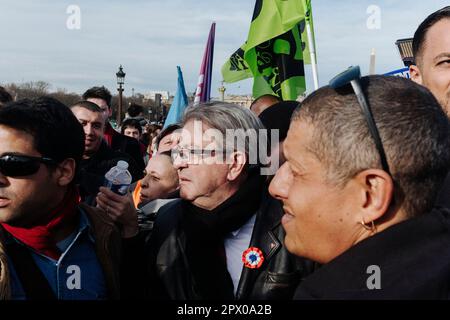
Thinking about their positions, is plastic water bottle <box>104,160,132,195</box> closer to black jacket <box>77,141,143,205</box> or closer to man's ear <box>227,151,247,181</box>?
man's ear <box>227,151,247,181</box>

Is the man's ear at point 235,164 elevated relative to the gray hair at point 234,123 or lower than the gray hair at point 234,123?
lower

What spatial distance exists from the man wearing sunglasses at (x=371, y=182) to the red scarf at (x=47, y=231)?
1074 mm

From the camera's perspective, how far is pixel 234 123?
245 centimetres

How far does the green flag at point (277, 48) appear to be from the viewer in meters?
5.62

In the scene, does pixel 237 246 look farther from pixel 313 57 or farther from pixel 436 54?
pixel 313 57

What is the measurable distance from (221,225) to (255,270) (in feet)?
0.93

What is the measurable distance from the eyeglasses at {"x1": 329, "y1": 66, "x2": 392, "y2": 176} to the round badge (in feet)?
3.62

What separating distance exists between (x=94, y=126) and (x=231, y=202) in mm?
2504

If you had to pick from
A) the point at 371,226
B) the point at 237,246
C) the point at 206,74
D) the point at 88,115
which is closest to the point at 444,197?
the point at 371,226

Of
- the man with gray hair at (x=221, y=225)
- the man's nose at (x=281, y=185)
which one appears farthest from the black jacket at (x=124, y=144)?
the man's nose at (x=281, y=185)

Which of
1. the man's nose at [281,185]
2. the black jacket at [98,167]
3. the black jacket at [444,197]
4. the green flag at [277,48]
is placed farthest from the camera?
the green flag at [277,48]

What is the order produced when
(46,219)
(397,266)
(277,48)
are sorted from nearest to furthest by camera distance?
1. (397,266)
2. (46,219)
3. (277,48)

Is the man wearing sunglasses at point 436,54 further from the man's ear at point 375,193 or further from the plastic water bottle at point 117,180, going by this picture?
the plastic water bottle at point 117,180

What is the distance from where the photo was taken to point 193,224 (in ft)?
7.61
